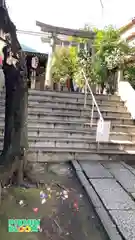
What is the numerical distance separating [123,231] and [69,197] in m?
1.26

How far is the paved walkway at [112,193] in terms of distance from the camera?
3367 millimetres

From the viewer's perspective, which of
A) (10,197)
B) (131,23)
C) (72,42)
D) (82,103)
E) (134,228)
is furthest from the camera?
(72,42)

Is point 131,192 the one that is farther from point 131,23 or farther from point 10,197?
point 131,23

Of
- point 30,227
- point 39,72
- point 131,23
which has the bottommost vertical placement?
point 30,227

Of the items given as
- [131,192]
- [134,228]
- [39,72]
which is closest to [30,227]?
[134,228]

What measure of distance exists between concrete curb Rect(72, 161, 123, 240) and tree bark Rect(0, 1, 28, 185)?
1222 mm

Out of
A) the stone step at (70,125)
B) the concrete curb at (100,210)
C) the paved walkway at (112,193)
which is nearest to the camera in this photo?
the concrete curb at (100,210)

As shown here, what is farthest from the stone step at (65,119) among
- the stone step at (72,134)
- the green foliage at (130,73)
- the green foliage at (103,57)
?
the green foliage at (103,57)

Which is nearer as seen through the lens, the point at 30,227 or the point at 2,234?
the point at 2,234

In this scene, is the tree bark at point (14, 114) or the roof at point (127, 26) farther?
the roof at point (127, 26)

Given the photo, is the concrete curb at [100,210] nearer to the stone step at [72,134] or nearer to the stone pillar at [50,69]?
the stone step at [72,134]

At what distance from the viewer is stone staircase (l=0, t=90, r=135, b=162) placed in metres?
6.55

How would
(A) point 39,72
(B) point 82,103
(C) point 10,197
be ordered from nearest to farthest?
1. (C) point 10,197
2. (B) point 82,103
3. (A) point 39,72

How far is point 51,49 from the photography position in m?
12.9
